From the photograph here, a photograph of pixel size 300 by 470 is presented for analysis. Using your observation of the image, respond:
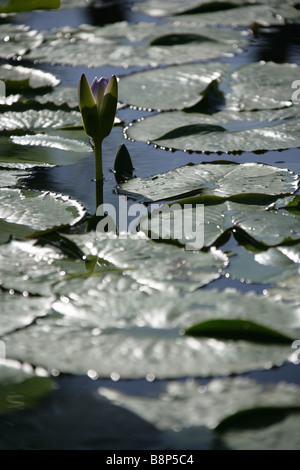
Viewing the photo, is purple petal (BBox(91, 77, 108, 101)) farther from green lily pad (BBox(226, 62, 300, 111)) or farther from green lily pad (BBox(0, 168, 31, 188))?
green lily pad (BBox(226, 62, 300, 111))

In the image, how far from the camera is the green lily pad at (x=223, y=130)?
→ 1.74 meters

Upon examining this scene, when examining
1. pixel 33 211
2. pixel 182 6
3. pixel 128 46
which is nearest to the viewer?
pixel 33 211

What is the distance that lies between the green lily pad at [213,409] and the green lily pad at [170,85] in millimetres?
1267

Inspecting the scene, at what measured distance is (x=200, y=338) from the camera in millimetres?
1004

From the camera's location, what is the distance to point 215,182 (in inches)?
60.6

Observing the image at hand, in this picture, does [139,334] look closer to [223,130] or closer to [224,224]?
[224,224]

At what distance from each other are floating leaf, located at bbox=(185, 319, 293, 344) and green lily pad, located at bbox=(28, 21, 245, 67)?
1664mm

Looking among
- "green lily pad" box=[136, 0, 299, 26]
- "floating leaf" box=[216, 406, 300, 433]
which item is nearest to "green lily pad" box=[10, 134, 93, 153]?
"floating leaf" box=[216, 406, 300, 433]

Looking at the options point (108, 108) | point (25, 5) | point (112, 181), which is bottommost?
point (112, 181)

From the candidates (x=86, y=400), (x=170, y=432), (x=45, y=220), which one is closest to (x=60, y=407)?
(x=86, y=400)

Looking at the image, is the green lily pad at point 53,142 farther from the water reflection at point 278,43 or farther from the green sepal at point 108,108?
the water reflection at point 278,43

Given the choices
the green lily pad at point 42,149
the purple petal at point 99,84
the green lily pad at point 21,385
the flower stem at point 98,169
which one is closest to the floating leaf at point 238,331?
the green lily pad at point 21,385

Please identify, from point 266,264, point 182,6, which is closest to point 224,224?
point 266,264

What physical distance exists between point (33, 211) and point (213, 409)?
0.73m
